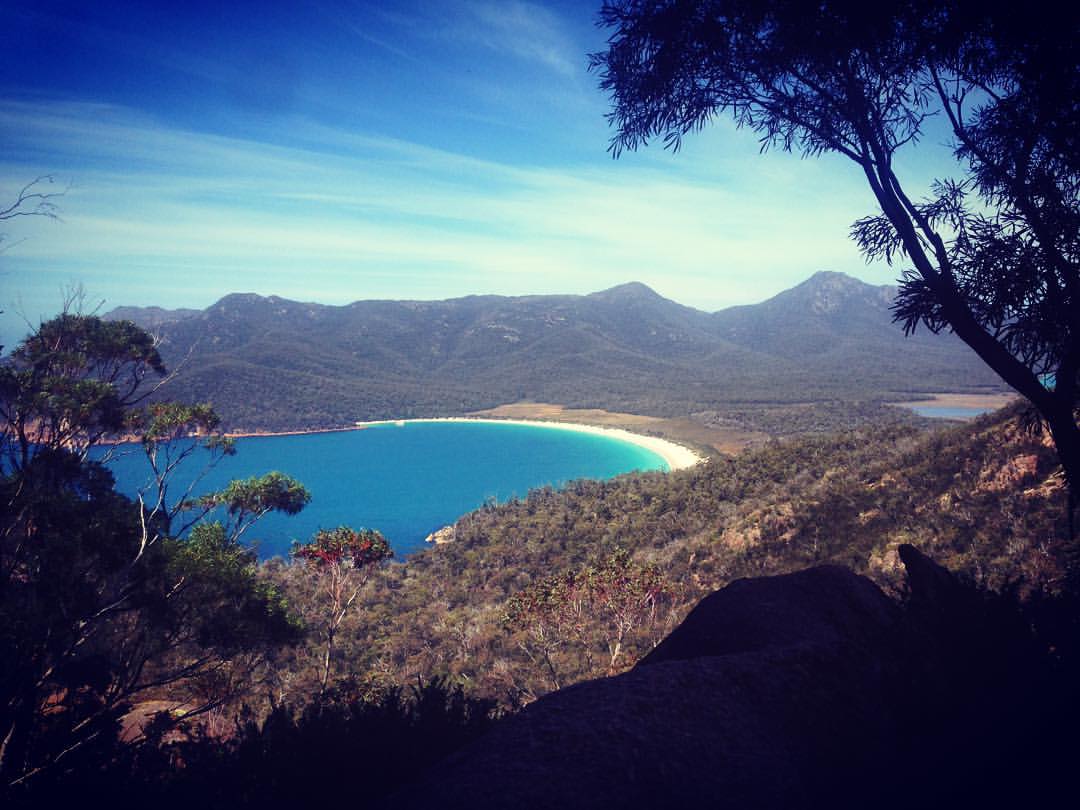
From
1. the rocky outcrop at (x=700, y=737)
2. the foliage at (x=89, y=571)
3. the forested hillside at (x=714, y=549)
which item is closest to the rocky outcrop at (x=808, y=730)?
the rocky outcrop at (x=700, y=737)

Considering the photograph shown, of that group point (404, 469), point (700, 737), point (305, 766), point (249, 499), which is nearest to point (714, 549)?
point (249, 499)

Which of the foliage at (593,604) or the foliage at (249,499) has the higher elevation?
the foliage at (249,499)

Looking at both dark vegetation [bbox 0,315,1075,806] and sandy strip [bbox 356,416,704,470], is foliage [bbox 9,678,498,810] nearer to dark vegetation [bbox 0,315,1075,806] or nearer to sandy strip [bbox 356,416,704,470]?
dark vegetation [bbox 0,315,1075,806]

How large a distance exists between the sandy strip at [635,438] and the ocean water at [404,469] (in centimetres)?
280

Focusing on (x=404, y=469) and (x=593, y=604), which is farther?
(x=404, y=469)

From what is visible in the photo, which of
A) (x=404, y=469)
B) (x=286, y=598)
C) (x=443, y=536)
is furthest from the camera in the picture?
(x=404, y=469)

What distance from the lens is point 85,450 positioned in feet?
40.3

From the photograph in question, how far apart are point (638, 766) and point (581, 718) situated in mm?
571

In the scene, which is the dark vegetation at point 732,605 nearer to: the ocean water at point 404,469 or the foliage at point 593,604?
the foliage at point 593,604

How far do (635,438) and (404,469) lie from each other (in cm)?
5795

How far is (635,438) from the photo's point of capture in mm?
140875

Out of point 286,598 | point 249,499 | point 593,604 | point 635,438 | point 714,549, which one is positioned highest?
point 249,499

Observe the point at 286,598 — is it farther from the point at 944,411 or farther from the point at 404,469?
the point at 944,411

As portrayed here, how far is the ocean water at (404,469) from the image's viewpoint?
9031 cm
